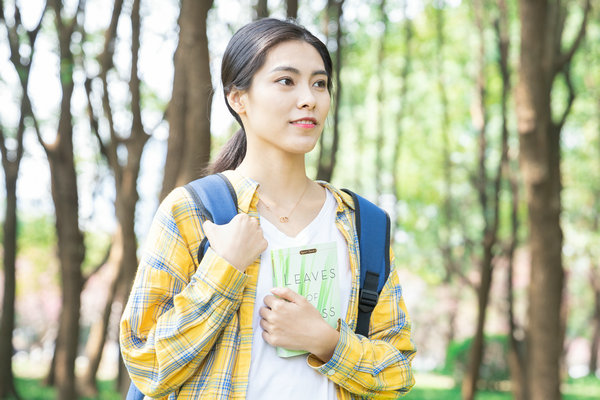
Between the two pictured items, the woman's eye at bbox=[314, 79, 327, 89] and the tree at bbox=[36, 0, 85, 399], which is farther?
the tree at bbox=[36, 0, 85, 399]

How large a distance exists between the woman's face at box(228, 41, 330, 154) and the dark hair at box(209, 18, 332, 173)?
0.02m

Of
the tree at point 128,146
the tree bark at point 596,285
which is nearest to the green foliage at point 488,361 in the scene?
the tree bark at point 596,285

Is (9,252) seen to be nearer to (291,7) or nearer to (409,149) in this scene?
(291,7)

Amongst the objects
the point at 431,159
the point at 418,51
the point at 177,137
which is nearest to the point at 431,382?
the point at 431,159

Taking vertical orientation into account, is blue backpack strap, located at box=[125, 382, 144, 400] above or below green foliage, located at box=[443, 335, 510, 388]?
above

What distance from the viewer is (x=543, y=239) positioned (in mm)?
7164

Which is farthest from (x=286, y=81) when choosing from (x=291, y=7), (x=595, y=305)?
(x=595, y=305)

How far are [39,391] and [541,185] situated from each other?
10821 millimetres

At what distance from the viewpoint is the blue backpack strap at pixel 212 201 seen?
2.10 metres

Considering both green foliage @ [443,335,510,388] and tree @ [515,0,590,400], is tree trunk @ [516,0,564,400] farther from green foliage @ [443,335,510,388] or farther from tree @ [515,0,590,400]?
green foliage @ [443,335,510,388]

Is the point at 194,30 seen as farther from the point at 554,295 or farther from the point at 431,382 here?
the point at 431,382

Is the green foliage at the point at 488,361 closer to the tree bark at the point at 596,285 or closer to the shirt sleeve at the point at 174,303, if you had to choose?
the tree bark at the point at 596,285

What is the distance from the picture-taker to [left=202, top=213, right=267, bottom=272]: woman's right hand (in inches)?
78.4

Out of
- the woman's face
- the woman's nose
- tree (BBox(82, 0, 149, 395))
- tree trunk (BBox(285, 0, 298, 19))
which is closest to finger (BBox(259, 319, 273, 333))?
the woman's face
